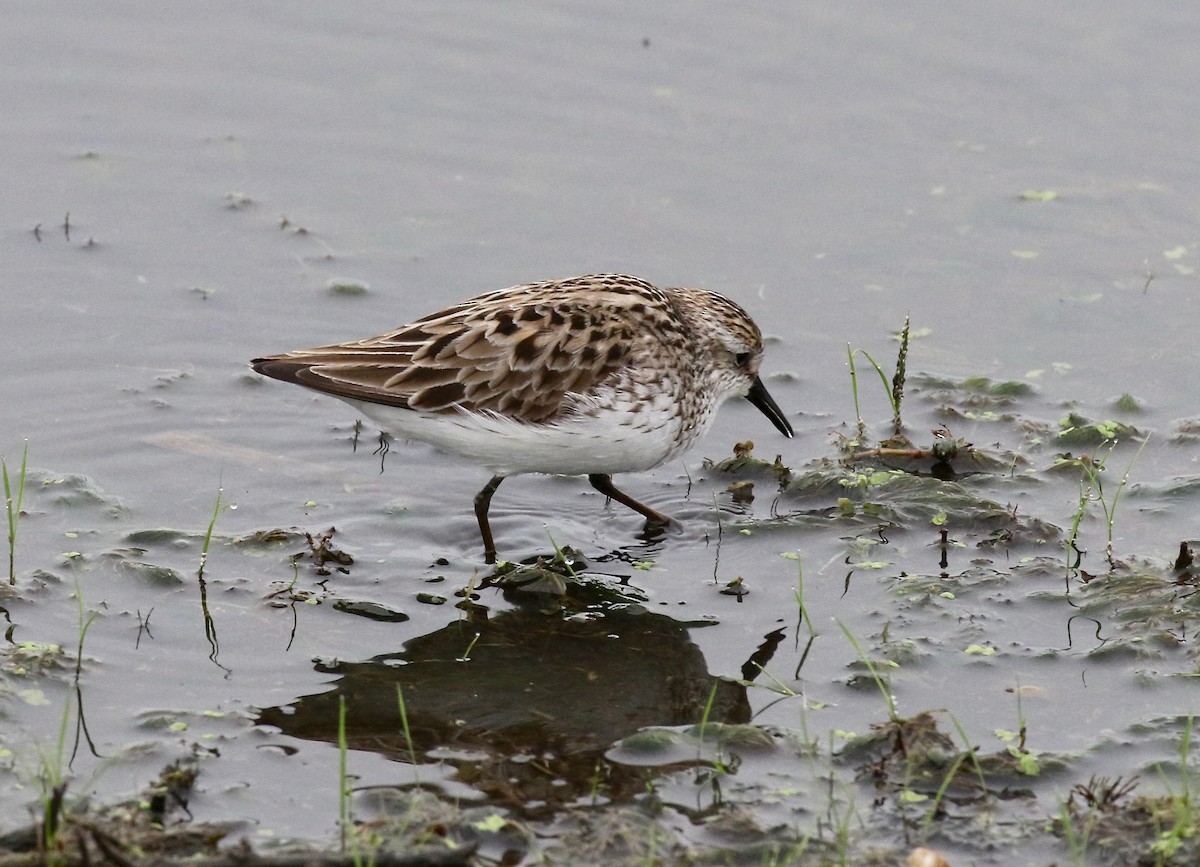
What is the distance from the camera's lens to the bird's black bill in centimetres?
1012

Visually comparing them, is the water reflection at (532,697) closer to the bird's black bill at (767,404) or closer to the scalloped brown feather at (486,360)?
the scalloped brown feather at (486,360)

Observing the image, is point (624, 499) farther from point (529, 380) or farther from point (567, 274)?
point (567, 274)

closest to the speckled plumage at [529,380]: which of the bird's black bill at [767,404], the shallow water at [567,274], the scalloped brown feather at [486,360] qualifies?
the scalloped brown feather at [486,360]

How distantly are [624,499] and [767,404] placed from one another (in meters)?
1.28

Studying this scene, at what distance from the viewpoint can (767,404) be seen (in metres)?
10.2

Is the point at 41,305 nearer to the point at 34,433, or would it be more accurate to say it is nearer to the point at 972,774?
the point at 34,433

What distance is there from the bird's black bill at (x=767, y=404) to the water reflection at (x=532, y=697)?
2.11 metres

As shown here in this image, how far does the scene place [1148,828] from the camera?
6262mm

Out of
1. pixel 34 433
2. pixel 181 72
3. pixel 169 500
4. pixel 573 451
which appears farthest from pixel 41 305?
pixel 573 451

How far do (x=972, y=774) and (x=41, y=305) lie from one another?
302 inches

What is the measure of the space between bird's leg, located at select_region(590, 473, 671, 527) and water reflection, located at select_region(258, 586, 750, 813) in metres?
0.92

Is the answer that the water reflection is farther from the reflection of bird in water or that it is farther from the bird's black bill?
the bird's black bill

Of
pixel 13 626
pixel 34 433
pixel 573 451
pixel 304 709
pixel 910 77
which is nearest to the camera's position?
pixel 304 709

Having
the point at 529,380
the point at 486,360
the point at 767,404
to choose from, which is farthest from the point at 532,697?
the point at 767,404
